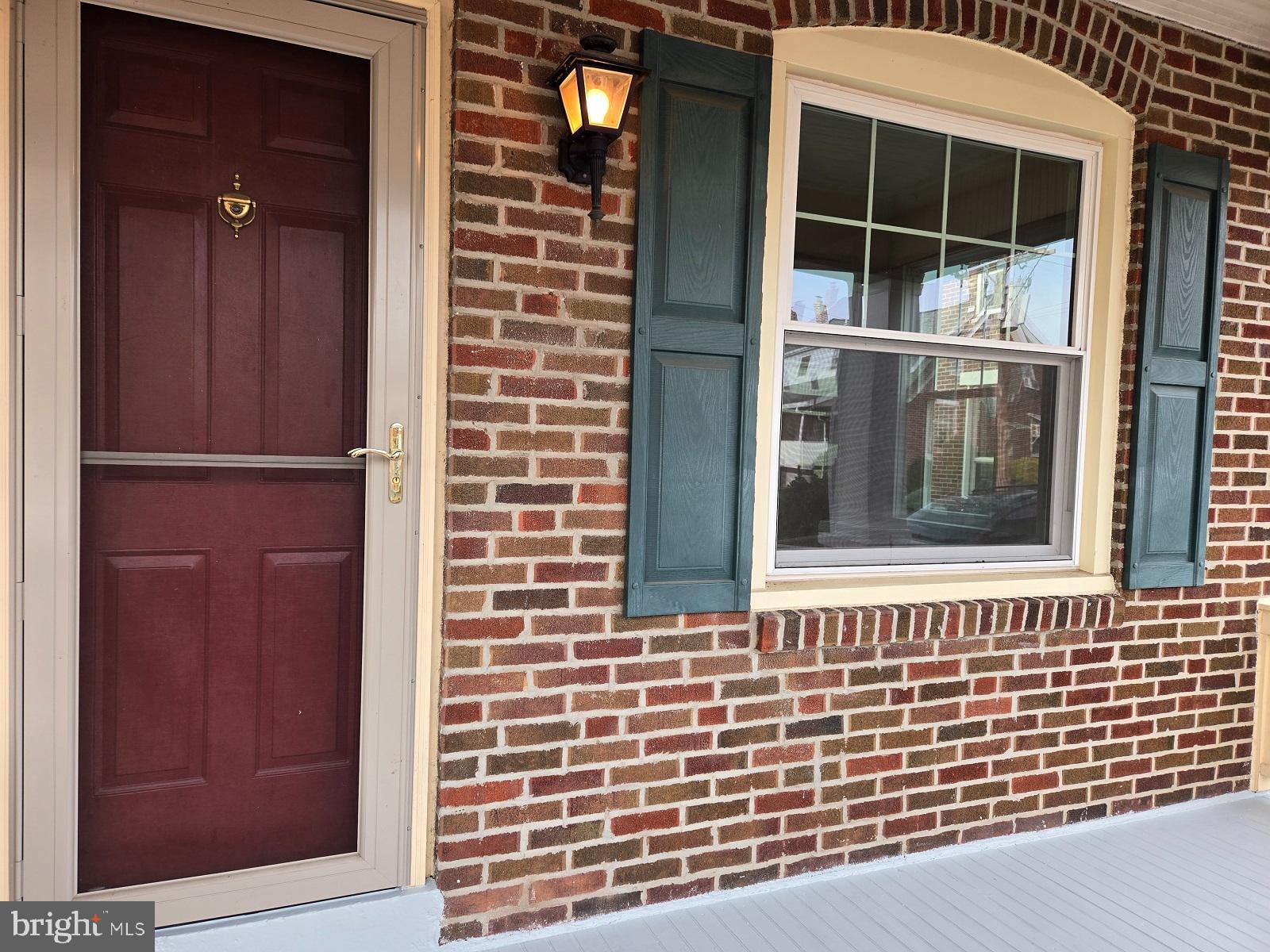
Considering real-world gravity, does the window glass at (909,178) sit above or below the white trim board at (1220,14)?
below

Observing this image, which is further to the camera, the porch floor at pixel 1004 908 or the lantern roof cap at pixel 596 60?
the porch floor at pixel 1004 908

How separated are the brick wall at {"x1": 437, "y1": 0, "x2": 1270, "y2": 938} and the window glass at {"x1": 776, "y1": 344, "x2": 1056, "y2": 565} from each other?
0.96 feet

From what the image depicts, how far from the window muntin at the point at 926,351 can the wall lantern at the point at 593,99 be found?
2.36 feet

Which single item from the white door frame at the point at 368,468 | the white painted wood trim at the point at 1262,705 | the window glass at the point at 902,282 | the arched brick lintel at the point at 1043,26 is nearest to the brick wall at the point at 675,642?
the arched brick lintel at the point at 1043,26

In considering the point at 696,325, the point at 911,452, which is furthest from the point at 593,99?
the point at 911,452

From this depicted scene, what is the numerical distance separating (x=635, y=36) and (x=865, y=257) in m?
1.00

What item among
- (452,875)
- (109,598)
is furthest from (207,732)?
(452,875)

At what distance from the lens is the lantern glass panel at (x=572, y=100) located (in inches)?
80.4

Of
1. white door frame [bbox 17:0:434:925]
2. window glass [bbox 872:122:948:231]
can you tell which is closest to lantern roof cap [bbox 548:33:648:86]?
white door frame [bbox 17:0:434:925]

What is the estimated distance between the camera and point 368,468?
2148mm

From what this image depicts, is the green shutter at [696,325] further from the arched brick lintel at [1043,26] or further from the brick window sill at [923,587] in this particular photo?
the arched brick lintel at [1043,26]

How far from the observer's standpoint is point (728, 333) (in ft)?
7.86

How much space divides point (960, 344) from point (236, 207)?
229cm

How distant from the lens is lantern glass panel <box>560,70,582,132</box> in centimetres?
204
